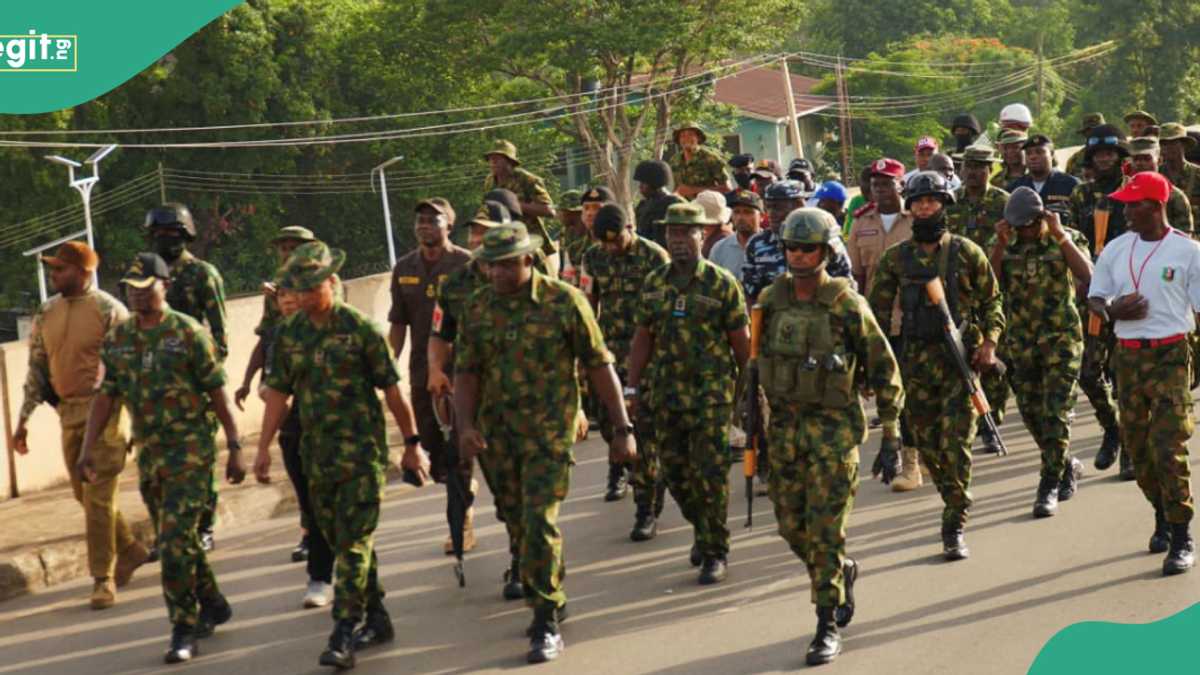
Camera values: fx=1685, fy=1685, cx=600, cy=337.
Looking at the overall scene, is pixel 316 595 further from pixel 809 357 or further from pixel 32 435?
pixel 32 435

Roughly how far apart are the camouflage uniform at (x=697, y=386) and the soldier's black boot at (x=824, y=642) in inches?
57.7

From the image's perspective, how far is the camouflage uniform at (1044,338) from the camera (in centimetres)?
984

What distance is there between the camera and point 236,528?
1147 cm

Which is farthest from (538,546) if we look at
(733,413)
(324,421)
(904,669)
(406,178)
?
(406,178)

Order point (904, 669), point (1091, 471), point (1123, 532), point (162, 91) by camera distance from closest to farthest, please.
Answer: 1. point (904, 669)
2. point (1123, 532)
3. point (1091, 471)
4. point (162, 91)

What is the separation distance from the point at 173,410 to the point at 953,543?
4.09 meters

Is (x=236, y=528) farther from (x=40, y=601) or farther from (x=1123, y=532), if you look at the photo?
(x=1123, y=532)

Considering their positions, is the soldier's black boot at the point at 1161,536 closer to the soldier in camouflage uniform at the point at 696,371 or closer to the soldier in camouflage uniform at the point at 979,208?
the soldier in camouflage uniform at the point at 696,371

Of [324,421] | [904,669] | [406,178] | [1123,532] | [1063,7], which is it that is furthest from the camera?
[1063,7]

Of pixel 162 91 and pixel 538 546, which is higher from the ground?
pixel 162 91

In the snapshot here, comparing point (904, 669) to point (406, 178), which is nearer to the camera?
point (904, 669)

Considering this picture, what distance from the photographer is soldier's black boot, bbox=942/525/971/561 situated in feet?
29.4

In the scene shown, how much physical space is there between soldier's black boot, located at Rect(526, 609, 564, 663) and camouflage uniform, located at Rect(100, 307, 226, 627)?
168 cm

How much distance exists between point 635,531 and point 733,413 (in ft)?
3.38
